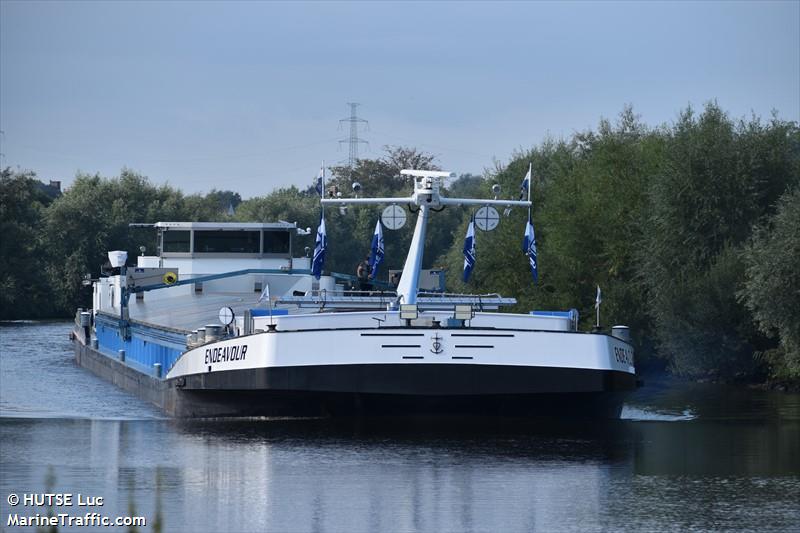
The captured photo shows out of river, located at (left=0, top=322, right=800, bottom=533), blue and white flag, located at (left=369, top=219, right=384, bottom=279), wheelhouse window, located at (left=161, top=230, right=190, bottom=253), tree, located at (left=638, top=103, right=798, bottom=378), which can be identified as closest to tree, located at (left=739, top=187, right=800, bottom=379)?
tree, located at (left=638, top=103, right=798, bottom=378)

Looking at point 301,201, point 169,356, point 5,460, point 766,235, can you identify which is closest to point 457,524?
point 5,460

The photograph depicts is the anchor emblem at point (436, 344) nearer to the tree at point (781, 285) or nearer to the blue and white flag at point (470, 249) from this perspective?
the blue and white flag at point (470, 249)

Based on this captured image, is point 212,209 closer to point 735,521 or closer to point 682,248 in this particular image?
point 682,248

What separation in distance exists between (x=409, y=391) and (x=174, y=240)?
18990 mm

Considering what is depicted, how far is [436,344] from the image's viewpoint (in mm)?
23891

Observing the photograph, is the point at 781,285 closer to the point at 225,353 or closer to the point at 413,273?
the point at 413,273

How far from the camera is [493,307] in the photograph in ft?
Result: 92.5

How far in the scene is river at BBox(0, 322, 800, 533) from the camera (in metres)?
17.4

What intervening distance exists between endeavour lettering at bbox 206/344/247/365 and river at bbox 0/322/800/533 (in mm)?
1239

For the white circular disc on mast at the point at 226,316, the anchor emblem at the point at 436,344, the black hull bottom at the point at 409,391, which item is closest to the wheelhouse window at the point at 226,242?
the white circular disc on mast at the point at 226,316

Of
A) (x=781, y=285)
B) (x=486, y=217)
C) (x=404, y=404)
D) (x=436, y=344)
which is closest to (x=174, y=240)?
(x=781, y=285)

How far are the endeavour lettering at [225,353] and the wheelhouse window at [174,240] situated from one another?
15.4 meters

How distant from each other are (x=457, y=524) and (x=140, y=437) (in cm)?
1006

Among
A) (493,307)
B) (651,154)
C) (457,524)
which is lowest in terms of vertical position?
(457,524)
